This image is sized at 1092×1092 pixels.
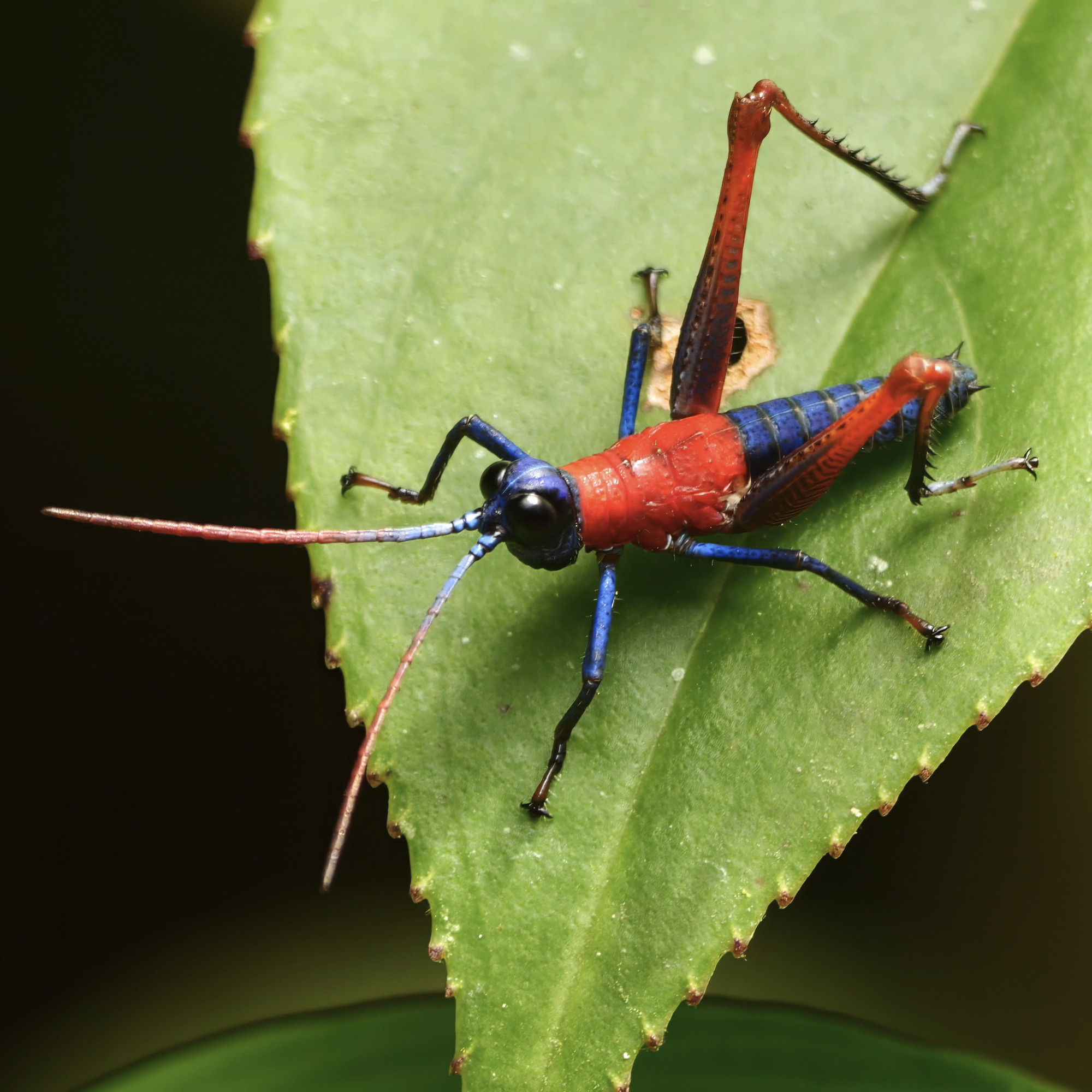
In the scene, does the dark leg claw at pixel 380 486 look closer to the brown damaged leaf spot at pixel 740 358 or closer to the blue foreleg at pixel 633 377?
the blue foreleg at pixel 633 377

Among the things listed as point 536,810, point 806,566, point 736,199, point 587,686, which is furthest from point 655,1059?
→ point 736,199

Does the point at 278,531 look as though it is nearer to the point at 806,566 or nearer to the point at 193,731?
the point at 806,566

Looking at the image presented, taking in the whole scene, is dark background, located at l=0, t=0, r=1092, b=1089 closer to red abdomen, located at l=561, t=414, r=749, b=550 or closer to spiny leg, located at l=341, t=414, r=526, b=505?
spiny leg, located at l=341, t=414, r=526, b=505

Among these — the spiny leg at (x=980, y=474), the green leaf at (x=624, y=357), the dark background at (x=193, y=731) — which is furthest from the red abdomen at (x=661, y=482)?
the dark background at (x=193, y=731)

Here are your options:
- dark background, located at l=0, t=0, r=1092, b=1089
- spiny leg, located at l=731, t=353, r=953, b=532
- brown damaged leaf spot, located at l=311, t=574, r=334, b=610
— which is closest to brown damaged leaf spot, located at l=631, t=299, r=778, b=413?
spiny leg, located at l=731, t=353, r=953, b=532

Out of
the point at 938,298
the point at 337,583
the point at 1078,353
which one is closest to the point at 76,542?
the point at 337,583

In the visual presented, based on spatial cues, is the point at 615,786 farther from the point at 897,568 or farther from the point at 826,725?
the point at 897,568
